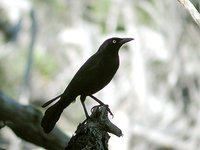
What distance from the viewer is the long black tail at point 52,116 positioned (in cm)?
359

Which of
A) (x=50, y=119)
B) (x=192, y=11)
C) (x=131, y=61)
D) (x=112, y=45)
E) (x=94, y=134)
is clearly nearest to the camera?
(x=192, y=11)

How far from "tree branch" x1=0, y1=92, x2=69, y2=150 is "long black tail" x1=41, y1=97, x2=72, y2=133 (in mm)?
1282

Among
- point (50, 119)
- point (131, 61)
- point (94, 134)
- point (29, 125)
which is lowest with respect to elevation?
point (94, 134)

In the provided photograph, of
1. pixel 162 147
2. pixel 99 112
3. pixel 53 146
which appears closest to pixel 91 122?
pixel 99 112

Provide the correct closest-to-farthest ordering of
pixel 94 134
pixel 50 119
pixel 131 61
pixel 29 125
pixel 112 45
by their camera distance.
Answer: pixel 94 134, pixel 50 119, pixel 112 45, pixel 29 125, pixel 131 61

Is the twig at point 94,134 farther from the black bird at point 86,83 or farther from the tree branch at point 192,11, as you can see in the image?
the tree branch at point 192,11

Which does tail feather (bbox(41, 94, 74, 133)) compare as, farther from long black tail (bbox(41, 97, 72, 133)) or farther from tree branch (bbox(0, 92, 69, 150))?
tree branch (bbox(0, 92, 69, 150))

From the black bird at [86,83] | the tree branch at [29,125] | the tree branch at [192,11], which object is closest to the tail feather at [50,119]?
the black bird at [86,83]

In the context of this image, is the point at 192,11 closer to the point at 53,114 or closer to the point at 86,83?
the point at 86,83

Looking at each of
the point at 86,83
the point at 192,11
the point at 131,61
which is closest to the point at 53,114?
the point at 86,83

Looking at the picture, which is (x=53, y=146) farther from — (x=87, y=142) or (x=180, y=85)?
(x=180, y=85)

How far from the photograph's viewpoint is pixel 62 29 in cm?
1326

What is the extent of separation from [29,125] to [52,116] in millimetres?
1401

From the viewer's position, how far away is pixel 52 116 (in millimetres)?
3605
